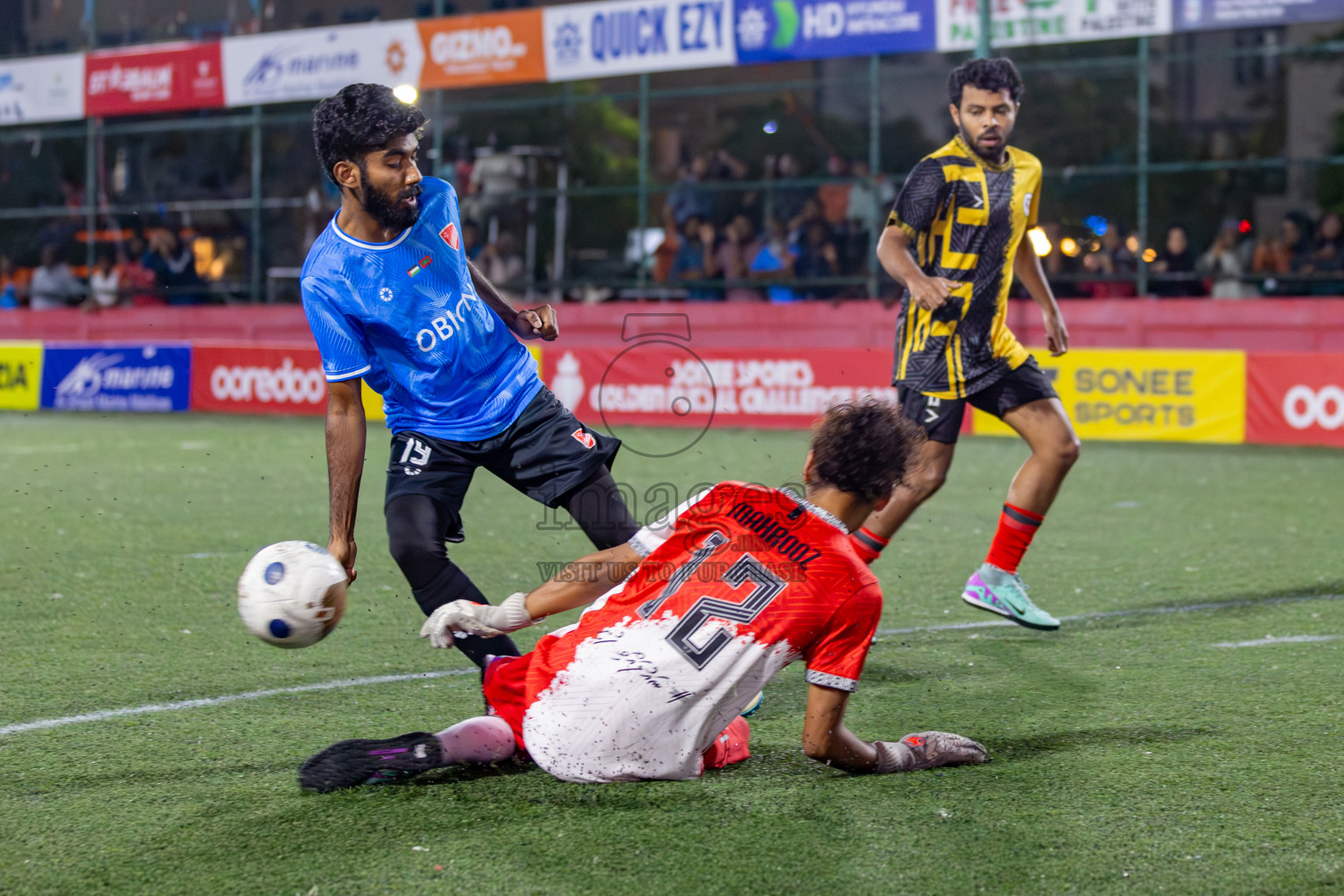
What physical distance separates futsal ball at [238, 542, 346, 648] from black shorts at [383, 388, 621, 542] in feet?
1.46

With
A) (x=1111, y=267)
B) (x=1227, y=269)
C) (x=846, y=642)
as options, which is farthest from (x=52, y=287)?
(x=846, y=642)

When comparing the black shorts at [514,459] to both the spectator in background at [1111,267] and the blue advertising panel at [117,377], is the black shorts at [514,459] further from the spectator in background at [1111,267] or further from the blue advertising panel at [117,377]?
the blue advertising panel at [117,377]

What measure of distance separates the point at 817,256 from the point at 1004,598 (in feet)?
45.4

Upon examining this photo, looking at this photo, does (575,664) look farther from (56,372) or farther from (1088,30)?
(56,372)

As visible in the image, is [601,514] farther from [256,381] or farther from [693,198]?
[693,198]

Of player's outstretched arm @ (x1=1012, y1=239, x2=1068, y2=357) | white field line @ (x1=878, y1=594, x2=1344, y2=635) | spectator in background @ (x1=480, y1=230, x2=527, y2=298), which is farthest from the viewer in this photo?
spectator in background @ (x1=480, y1=230, x2=527, y2=298)

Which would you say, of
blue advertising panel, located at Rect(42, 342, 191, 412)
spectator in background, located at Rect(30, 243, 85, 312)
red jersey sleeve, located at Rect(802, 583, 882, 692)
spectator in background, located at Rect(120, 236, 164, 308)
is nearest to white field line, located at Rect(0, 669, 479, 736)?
red jersey sleeve, located at Rect(802, 583, 882, 692)

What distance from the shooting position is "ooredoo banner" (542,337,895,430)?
49.5 ft

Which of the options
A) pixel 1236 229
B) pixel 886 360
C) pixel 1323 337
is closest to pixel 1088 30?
pixel 1236 229

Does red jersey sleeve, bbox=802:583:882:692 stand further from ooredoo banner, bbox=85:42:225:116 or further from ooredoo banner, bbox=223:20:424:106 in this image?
ooredoo banner, bbox=85:42:225:116

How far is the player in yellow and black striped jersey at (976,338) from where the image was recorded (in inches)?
223

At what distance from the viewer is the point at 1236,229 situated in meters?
17.9

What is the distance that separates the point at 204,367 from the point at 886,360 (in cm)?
860

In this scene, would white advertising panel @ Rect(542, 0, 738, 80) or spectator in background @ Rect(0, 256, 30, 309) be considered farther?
spectator in background @ Rect(0, 256, 30, 309)
